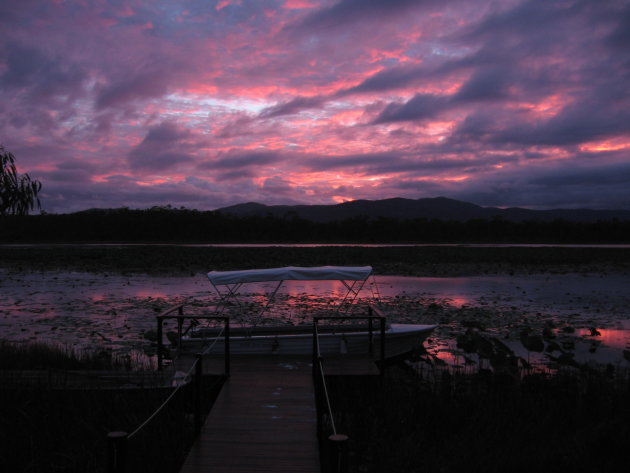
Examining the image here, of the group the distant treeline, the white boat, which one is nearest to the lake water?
the white boat

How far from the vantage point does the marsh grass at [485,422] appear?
238 inches

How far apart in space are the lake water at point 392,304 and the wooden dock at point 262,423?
3.78 m

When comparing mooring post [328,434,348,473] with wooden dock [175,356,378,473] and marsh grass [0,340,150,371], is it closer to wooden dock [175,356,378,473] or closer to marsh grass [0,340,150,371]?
wooden dock [175,356,378,473]

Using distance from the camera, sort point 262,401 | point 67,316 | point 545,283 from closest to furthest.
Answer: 1. point 262,401
2. point 67,316
3. point 545,283

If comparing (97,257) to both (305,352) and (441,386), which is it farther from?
(441,386)

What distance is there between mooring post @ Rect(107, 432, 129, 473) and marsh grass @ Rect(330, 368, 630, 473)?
311cm

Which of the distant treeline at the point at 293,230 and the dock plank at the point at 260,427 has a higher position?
the distant treeline at the point at 293,230

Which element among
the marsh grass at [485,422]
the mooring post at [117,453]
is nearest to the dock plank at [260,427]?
the marsh grass at [485,422]

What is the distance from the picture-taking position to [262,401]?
7.43m

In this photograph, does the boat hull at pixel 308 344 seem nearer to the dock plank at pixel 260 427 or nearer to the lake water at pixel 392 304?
the lake water at pixel 392 304

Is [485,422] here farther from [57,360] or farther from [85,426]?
[57,360]

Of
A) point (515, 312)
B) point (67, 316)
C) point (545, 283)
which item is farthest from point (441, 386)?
point (545, 283)

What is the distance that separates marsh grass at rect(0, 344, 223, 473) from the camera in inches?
231

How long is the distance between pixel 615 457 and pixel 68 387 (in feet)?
24.8
